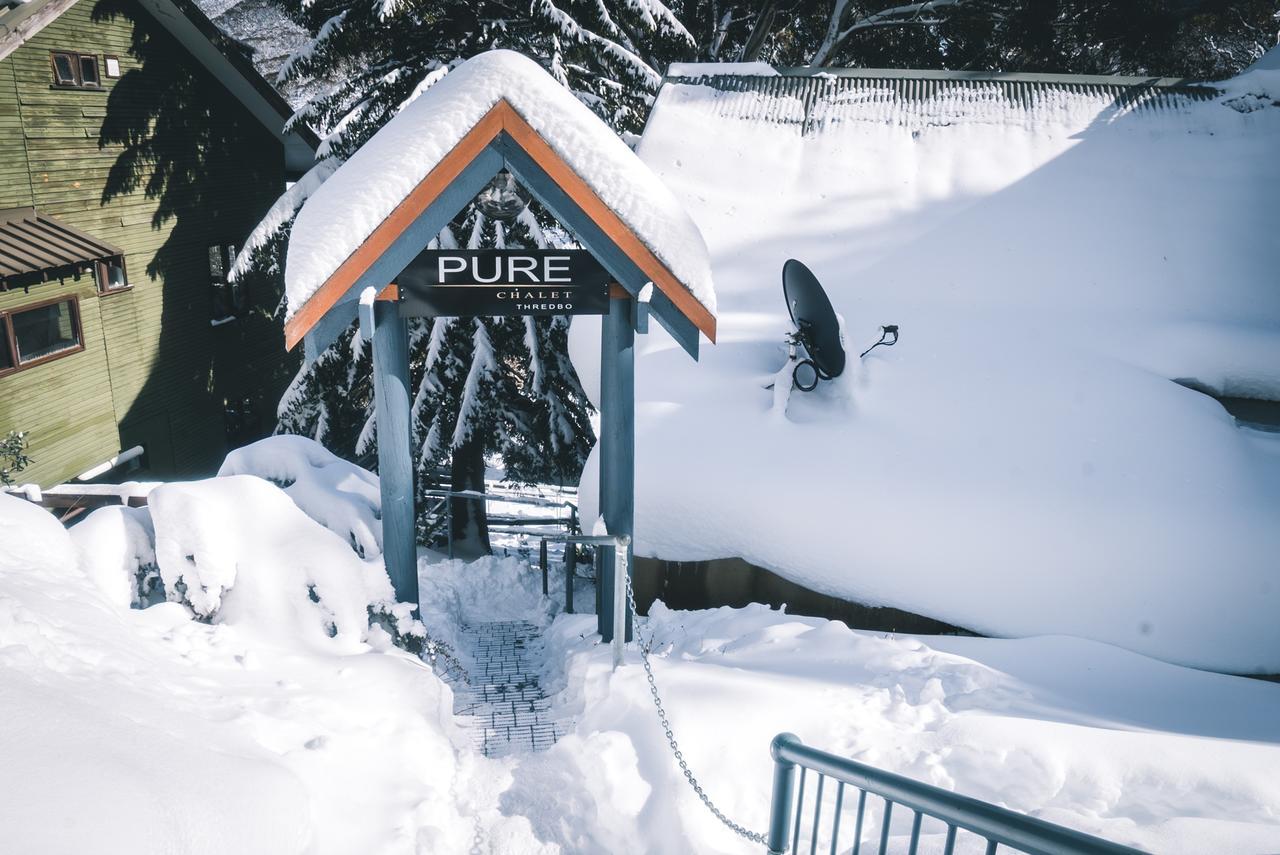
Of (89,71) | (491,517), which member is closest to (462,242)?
(491,517)

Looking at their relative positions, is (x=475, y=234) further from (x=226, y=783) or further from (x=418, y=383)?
(x=226, y=783)

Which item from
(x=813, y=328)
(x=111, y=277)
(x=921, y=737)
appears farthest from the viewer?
(x=111, y=277)

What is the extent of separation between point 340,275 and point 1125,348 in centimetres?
738

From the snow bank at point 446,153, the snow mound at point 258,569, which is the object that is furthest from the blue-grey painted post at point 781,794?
the snow mound at point 258,569

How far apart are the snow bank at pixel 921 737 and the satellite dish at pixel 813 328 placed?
2.39 meters

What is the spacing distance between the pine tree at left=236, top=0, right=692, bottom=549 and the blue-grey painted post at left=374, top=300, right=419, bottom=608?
5.38m

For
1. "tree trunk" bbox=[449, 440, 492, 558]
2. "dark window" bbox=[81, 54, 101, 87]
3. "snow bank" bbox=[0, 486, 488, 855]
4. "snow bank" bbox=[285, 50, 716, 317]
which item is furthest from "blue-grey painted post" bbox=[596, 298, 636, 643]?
"dark window" bbox=[81, 54, 101, 87]

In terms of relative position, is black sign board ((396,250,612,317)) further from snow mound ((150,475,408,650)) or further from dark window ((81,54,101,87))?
dark window ((81,54,101,87))

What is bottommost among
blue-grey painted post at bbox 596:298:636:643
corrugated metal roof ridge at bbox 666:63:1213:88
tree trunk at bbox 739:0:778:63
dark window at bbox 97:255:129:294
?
blue-grey painted post at bbox 596:298:636:643

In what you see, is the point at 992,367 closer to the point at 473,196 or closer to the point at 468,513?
the point at 473,196

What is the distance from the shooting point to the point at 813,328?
7.32 metres

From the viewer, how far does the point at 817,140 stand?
1066 cm

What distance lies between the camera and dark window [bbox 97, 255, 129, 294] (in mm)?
12672

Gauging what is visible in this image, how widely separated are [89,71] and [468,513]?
862 cm
